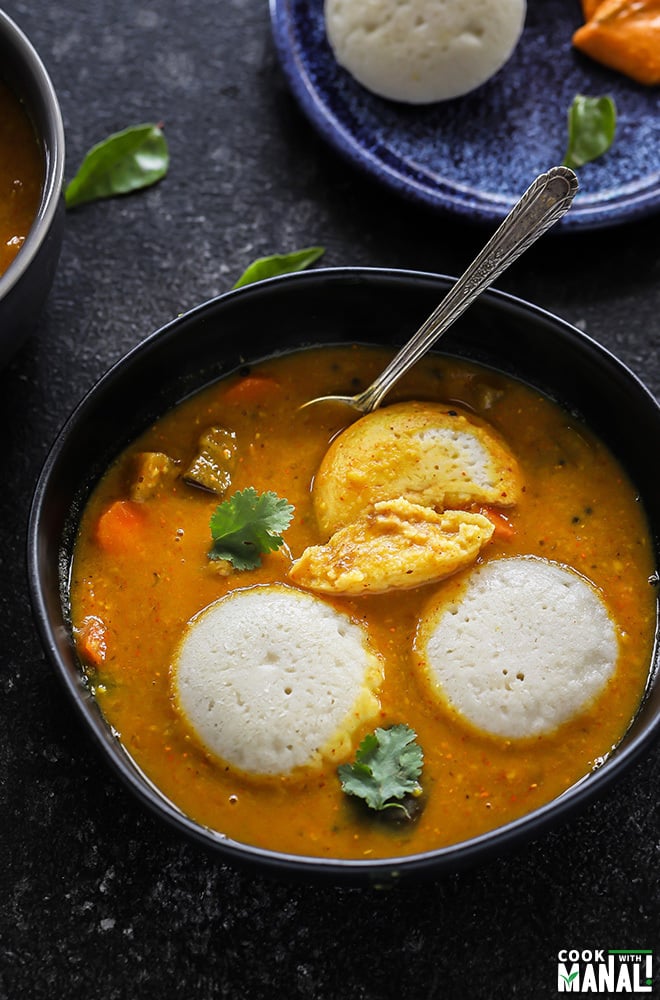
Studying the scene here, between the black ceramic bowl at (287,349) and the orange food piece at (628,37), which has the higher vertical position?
the orange food piece at (628,37)

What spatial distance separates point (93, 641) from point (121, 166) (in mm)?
1501

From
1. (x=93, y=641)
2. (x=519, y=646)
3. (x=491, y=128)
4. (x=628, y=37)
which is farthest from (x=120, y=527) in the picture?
(x=628, y=37)

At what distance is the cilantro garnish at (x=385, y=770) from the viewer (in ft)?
8.45

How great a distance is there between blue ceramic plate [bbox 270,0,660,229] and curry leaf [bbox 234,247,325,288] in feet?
0.96

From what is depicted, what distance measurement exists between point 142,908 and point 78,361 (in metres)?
1.47

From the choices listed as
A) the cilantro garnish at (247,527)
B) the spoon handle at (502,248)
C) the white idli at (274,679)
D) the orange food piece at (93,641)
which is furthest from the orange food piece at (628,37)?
the orange food piece at (93,641)

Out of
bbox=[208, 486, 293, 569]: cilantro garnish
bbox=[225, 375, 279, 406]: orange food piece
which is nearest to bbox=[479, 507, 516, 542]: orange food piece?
bbox=[208, 486, 293, 569]: cilantro garnish

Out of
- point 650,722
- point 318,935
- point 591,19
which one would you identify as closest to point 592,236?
point 591,19

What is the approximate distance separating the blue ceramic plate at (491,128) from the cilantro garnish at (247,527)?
1.11m

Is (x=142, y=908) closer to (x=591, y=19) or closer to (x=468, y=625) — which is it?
(x=468, y=625)

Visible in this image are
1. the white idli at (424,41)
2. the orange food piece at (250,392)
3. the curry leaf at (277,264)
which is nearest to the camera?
the orange food piece at (250,392)

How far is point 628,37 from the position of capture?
140 inches

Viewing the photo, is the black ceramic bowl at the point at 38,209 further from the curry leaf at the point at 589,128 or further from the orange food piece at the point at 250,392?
the curry leaf at the point at 589,128

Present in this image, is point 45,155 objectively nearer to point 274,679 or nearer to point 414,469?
point 414,469
